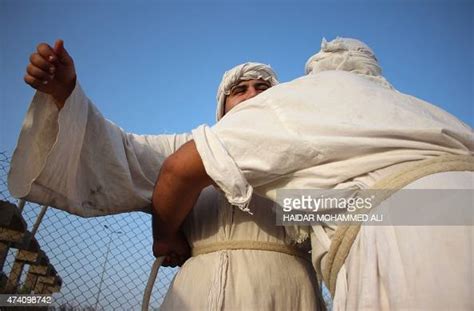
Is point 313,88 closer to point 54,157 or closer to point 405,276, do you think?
point 405,276

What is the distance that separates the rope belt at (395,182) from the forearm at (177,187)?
0.43m

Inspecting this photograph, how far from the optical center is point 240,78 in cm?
192

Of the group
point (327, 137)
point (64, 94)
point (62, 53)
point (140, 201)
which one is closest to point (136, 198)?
point (140, 201)

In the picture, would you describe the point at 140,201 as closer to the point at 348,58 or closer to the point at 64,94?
the point at 64,94

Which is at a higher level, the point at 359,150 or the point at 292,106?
the point at 292,106

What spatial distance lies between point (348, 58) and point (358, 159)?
488 mm

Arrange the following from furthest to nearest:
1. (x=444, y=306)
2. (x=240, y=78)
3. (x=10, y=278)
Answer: (x=10, y=278), (x=240, y=78), (x=444, y=306)

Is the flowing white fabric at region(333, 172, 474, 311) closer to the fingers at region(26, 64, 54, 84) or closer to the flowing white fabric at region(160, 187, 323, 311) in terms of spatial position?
the flowing white fabric at region(160, 187, 323, 311)

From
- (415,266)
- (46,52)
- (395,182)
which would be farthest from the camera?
(46,52)

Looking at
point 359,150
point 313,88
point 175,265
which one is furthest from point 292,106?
point 175,265

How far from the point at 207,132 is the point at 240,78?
98cm

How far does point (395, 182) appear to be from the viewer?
84cm

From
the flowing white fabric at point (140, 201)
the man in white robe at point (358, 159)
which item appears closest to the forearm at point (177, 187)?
the man in white robe at point (358, 159)

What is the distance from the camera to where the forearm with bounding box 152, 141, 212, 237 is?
1.08m
